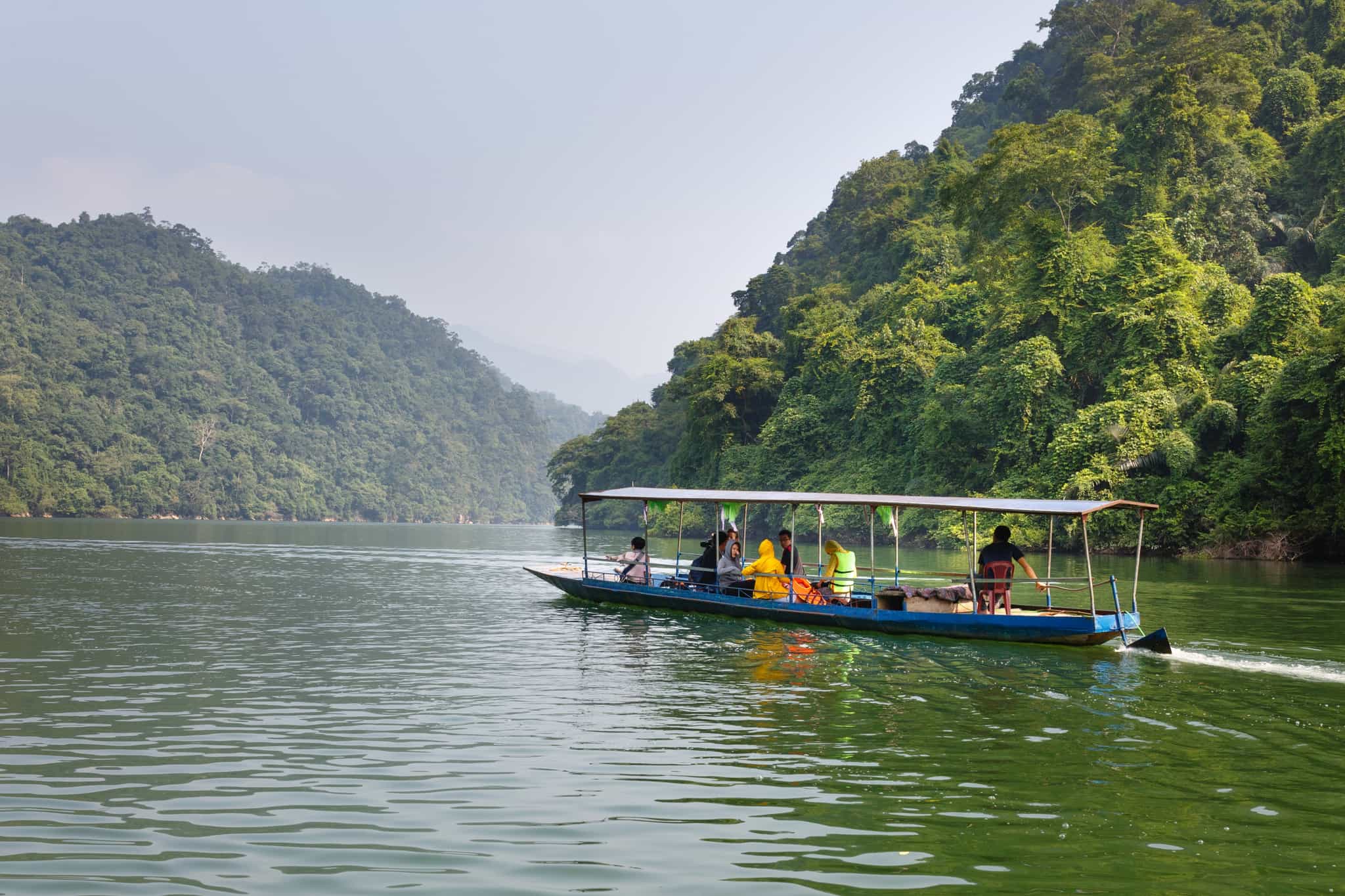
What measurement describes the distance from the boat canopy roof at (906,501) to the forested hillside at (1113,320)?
20.3m

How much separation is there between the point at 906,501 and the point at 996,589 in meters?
2.07

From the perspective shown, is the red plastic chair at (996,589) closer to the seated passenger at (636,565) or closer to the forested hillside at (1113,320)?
the seated passenger at (636,565)

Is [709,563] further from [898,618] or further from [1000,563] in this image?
[1000,563]

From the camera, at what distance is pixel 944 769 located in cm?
970

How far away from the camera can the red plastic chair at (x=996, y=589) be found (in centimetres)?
1916

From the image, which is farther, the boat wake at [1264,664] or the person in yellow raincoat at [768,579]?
the person in yellow raincoat at [768,579]

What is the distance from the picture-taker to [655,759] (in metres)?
10.0

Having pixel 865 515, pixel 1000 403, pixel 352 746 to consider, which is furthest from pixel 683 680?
pixel 865 515

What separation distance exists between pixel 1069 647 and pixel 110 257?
14882 centimetres

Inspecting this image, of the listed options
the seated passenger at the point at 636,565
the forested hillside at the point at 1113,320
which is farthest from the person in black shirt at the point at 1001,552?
the forested hillside at the point at 1113,320

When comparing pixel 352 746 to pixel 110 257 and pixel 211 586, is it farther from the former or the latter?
pixel 110 257

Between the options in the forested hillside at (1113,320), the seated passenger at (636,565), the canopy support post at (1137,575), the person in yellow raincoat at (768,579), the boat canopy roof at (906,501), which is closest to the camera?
the canopy support post at (1137,575)

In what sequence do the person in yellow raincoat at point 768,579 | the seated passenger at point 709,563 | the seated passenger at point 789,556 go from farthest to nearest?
the seated passenger at point 709,563 < the person in yellow raincoat at point 768,579 < the seated passenger at point 789,556

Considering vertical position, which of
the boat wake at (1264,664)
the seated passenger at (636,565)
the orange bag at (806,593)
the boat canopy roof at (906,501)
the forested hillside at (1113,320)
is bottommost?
the boat wake at (1264,664)
